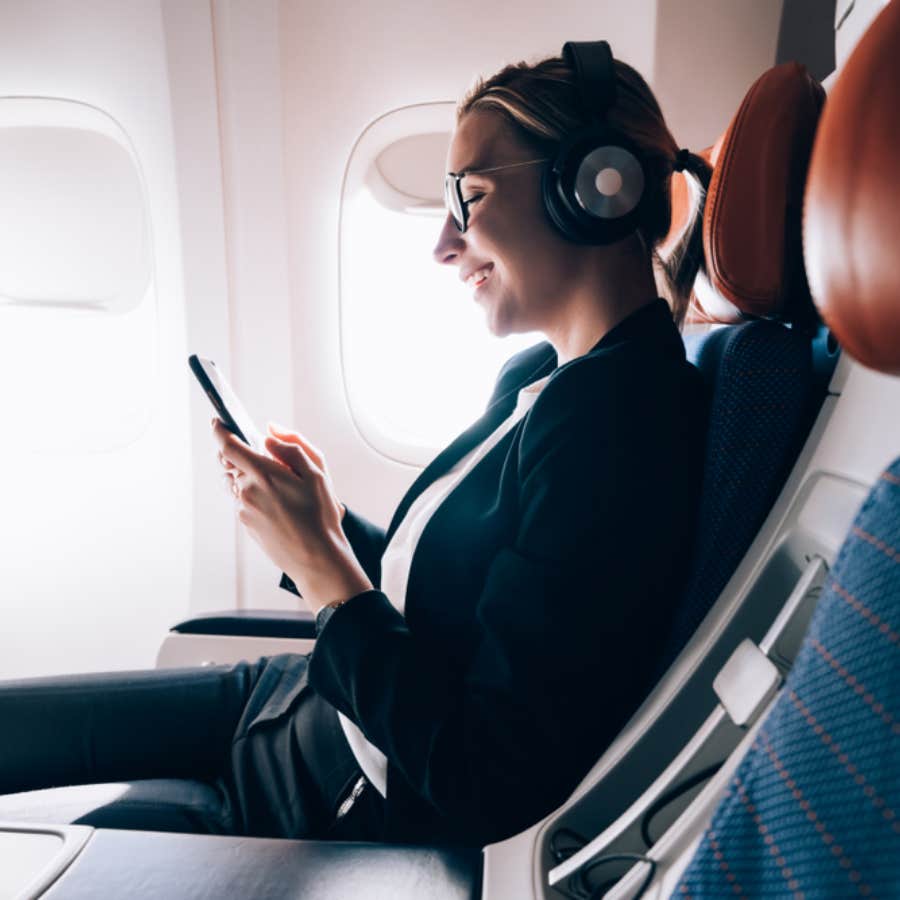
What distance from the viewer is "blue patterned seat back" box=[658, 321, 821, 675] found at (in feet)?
2.52

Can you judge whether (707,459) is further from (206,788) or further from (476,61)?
(476,61)

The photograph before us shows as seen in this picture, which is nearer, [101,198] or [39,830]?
[39,830]

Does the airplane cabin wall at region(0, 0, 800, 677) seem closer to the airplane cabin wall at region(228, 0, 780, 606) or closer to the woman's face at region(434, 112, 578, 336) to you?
the airplane cabin wall at region(228, 0, 780, 606)

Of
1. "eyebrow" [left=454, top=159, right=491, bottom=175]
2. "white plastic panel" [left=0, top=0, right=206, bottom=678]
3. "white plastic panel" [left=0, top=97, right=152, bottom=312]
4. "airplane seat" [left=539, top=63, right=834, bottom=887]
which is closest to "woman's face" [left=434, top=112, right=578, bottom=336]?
"eyebrow" [left=454, top=159, right=491, bottom=175]

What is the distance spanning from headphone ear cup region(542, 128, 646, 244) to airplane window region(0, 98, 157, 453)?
1482 mm

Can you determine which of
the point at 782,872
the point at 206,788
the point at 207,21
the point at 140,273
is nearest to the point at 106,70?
the point at 207,21

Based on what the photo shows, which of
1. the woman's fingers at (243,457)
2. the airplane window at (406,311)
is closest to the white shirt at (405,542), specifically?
the woman's fingers at (243,457)

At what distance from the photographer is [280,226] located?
6.25 feet

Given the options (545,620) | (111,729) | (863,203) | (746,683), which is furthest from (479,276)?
(111,729)

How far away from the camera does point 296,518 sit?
39.2 inches

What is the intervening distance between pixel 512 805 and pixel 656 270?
0.82 meters

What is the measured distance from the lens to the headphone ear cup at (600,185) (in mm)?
884

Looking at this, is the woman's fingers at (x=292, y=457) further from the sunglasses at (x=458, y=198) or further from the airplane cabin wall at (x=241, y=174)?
the airplane cabin wall at (x=241, y=174)

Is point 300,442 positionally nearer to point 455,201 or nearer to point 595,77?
point 455,201
